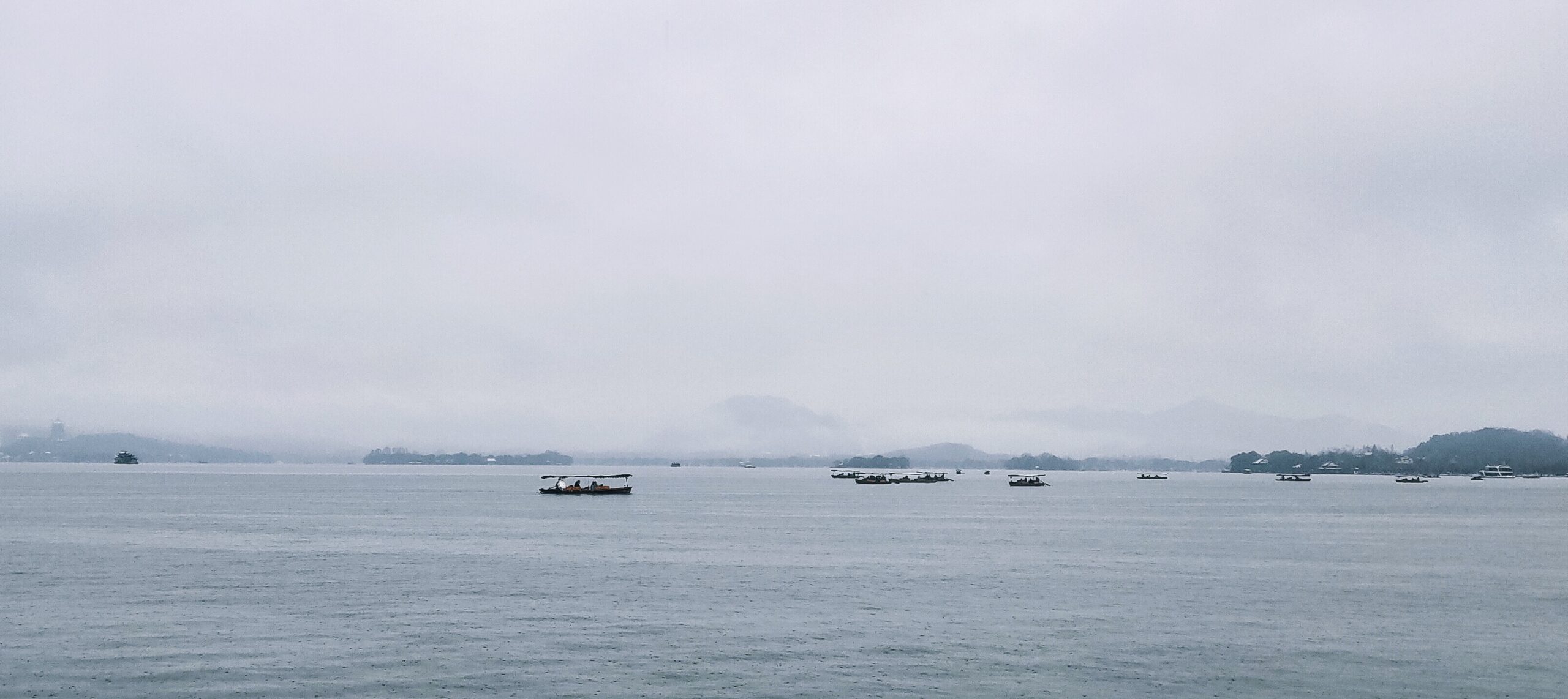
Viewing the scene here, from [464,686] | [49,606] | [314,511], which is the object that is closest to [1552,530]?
[464,686]

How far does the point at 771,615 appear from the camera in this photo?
6341 cm

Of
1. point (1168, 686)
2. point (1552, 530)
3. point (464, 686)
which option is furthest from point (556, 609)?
point (1552, 530)

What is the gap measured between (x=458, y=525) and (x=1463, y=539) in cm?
11694

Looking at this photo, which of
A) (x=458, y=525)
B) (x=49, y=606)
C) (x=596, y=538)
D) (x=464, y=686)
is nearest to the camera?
(x=464, y=686)

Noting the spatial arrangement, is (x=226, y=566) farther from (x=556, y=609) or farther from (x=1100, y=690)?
(x=1100, y=690)

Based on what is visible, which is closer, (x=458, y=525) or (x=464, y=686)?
(x=464, y=686)

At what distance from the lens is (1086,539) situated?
119 metres

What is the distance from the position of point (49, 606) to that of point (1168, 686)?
6216cm

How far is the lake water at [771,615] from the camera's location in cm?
4662

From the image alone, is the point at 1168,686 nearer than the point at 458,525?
Yes

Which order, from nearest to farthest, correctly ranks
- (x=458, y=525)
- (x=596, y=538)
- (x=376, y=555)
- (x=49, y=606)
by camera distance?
(x=49, y=606) → (x=376, y=555) → (x=596, y=538) → (x=458, y=525)

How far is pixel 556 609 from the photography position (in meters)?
64.6

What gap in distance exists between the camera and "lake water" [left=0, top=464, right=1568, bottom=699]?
153ft

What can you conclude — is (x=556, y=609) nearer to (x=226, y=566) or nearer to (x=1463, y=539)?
(x=226, y=566)
